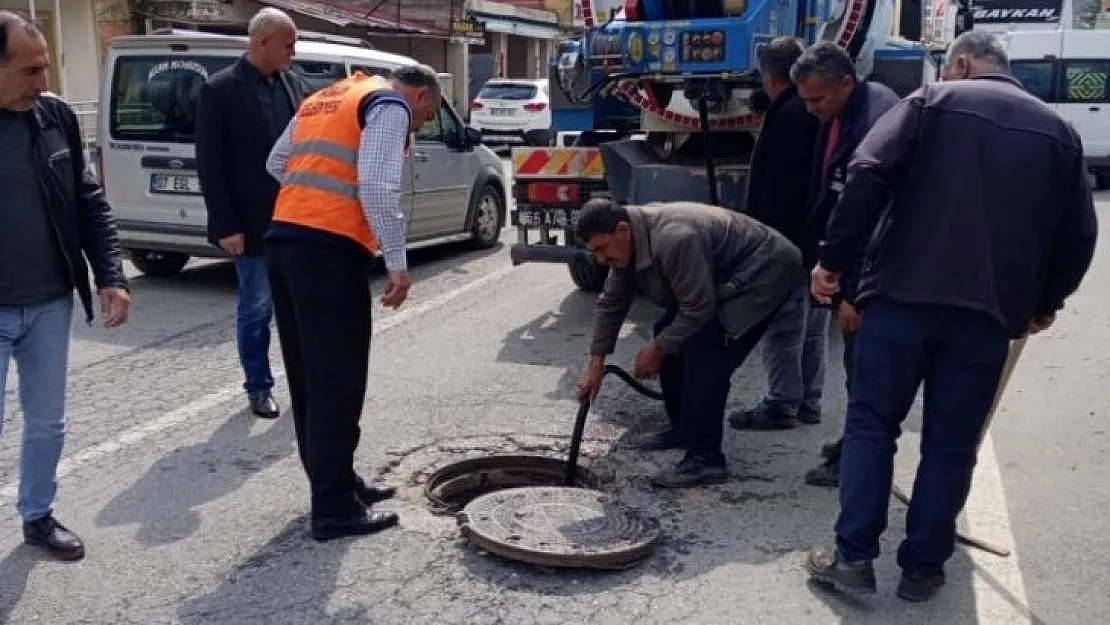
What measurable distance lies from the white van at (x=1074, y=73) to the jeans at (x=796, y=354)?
48.6 feet

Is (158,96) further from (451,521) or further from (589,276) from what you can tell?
(451,521)

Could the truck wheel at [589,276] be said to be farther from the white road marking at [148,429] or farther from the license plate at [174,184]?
the license plate at [174,184]

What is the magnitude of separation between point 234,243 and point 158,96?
3367 millimetres

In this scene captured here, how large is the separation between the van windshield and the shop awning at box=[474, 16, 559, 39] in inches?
931

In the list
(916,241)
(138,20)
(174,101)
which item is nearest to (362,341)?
(916,241)

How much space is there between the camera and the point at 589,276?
8.87 m

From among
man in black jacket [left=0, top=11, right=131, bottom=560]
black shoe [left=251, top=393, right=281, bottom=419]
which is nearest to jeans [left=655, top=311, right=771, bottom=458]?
black shoe [left=251, top=393, right=281, bottom=419]

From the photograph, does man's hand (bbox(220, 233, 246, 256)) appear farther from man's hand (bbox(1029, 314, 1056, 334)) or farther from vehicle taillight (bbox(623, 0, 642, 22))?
man's hand (bbox(1029, 314, 1056, 334))

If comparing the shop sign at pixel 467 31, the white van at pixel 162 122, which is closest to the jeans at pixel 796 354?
the white van at pixel 162 122

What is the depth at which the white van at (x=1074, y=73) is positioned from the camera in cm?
1866

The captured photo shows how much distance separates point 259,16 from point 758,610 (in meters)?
3.84

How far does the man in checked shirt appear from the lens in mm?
3980

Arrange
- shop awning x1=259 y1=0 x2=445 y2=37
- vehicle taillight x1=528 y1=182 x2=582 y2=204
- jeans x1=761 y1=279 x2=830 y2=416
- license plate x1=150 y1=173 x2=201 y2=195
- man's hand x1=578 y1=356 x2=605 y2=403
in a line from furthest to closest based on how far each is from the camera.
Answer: shop awning x1=259 y1=0 x2=445 y2=37
license plate x1=150 y1=173 x2=201 y2=195
vehicle taillight x1=528 y1=182 x2=582 y2=204
jeans x1=761 y1=279 x2=830 y2=416
man's hand x1=578 y1=356 x2=605 y2=403

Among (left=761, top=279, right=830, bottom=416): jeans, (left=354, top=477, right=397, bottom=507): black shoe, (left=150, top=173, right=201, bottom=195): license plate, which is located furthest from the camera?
(left=150, top=173, right=201, bottom=195): license plate
